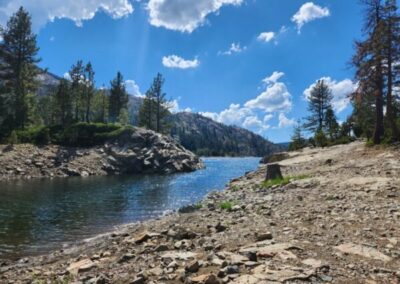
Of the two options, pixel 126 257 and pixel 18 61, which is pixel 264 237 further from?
pixel 18 61

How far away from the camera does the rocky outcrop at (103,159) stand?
60.3m

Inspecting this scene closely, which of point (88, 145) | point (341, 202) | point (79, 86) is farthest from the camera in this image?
point (79, 86)

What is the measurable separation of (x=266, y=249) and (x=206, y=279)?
2291 mm

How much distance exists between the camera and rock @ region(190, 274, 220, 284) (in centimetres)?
752

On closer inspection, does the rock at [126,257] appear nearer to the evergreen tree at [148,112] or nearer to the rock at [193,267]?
the rock at [193,267]

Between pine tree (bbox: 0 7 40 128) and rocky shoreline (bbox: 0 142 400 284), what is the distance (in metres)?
70.3

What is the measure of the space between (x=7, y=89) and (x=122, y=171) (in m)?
33.2

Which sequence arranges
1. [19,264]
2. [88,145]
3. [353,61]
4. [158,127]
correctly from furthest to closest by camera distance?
[158,127] → [88,145] → [353,61] → [19,264]

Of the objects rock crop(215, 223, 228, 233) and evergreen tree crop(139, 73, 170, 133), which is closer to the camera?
rock crop(215, 223, 228, 233)

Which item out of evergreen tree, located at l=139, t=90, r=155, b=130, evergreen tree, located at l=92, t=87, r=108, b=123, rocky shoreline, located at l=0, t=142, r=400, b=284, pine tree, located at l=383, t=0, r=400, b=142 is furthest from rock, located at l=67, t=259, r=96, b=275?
evergreen tree, located at l=139, t=90, r=155, b=130

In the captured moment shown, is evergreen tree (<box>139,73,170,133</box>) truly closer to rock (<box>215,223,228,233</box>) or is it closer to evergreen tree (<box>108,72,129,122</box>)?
evergreen tree (<box>108,72,129,122</box>)

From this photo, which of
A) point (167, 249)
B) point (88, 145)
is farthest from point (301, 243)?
point (88, 145)

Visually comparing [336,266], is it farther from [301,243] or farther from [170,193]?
[170,193]

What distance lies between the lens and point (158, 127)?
4208 inches
